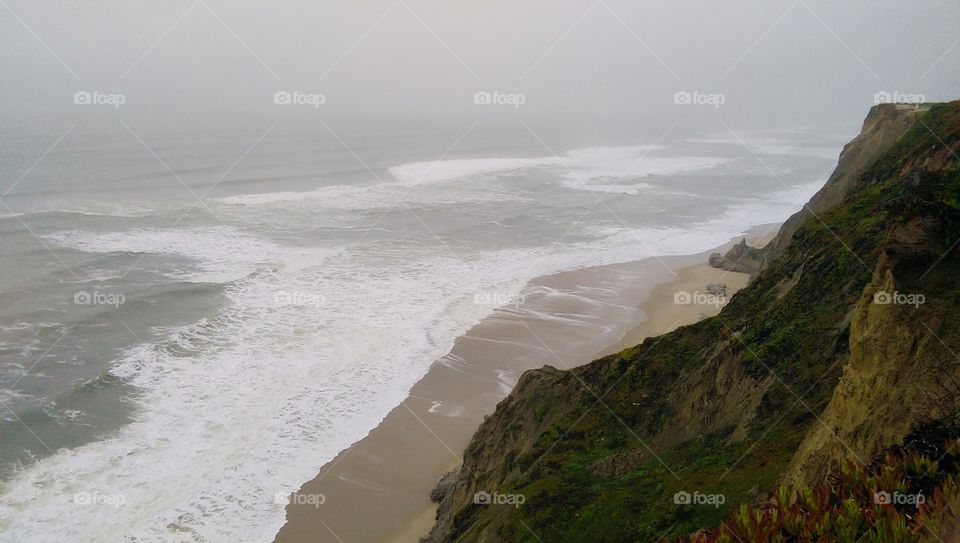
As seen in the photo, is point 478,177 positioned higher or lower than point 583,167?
lower

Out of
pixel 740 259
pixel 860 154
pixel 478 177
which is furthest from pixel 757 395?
pixel 478 177

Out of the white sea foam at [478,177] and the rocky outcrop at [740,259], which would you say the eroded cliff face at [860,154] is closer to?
the rocky outcrop at [740,259]

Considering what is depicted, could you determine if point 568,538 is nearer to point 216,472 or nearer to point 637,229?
point 216,472

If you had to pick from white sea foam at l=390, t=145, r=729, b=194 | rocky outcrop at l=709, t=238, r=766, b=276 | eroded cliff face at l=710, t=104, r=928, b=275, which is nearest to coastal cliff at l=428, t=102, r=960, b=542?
eroded cliff face at l=710, t=104, r=928, b=275

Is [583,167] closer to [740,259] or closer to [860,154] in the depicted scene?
[740,259]

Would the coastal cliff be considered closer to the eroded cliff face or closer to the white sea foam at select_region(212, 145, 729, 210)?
the eroded cliff face

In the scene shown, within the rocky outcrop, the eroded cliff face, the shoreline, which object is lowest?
the shoreline
